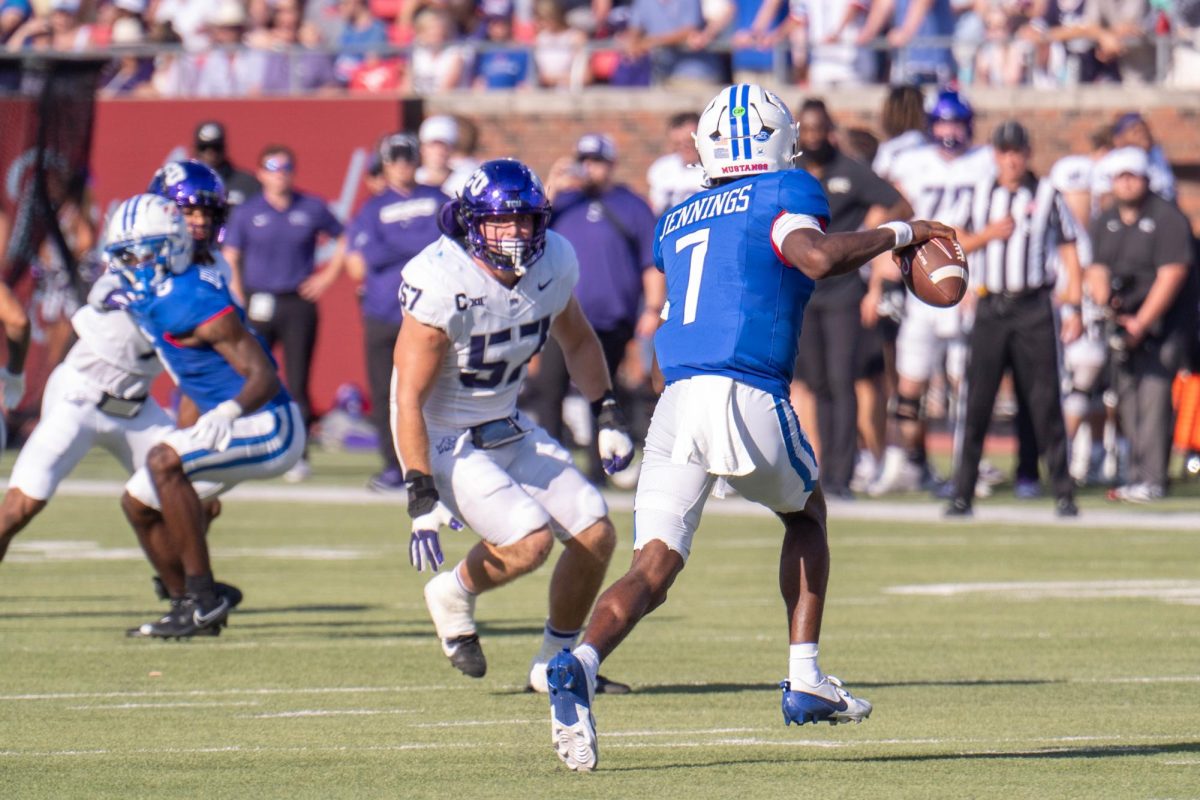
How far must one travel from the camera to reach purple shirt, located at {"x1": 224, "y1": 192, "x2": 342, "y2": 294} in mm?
16391

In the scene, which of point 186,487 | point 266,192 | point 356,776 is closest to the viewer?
point 356,776

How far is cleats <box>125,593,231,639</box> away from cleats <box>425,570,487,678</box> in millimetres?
1409

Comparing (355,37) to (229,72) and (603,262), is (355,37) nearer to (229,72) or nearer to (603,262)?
(229,72)

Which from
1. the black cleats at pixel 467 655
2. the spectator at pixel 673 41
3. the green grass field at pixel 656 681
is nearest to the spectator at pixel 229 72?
the spectator at pixel 673 41

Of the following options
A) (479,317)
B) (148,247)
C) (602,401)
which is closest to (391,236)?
(148,247)

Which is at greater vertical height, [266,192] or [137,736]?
[266,192]

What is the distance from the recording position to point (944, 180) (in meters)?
14.5

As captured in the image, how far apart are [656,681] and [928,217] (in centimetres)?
734

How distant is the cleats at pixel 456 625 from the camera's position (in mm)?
7781

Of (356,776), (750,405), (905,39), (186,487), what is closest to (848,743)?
(750,405)

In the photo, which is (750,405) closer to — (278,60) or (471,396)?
(471,396)

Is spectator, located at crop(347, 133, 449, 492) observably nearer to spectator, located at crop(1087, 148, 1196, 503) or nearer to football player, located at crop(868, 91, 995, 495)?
football player, located at crop(868, 91, 995, 495)

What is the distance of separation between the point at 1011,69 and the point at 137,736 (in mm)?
14320

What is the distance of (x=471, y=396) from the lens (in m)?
7.93
